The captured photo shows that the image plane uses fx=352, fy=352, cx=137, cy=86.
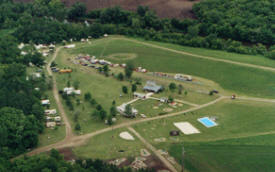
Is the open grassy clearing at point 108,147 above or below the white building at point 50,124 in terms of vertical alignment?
below

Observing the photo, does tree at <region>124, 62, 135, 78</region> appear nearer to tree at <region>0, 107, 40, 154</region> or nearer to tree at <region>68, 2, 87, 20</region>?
tree at <region>0, 107, 40, 154</region>

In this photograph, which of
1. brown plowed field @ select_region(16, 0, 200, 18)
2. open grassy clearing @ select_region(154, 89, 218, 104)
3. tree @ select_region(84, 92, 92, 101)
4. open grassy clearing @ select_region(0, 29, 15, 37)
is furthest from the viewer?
brown plowed field @ select_region(16, 0, 200, 18)

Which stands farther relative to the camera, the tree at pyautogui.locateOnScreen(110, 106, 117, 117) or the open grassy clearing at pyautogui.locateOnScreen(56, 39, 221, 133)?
the tree at pyautogui.locateOnScreen(110, 106, 117, 117)

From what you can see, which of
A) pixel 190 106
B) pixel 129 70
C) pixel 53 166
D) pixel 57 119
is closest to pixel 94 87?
pixel 129 70

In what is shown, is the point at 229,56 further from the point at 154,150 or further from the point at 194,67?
the point at 154,150

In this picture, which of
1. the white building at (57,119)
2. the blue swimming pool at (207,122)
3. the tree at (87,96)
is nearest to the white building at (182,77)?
the blue swimming pool at (207,122)

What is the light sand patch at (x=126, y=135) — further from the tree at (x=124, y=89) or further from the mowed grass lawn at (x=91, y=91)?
the tree at (x=124, y=89)

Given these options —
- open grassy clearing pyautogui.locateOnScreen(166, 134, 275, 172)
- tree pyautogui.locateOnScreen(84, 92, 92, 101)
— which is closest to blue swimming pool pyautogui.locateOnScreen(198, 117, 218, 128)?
open grassy clearing pyautogui.locateOnScreen(166, 134, 275, 172)
